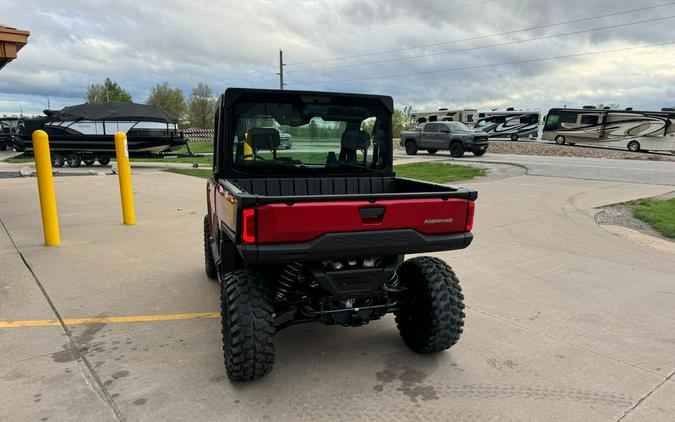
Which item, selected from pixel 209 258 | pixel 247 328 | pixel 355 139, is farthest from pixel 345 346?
pixel 209 258

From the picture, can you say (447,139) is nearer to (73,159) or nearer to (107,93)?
(73,159)

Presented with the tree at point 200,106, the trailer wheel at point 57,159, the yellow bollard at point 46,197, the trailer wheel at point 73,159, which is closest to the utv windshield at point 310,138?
the yellow bollard at point 46,197

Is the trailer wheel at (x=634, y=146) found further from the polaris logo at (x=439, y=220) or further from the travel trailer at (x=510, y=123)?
the polaris logo at (x=439, y=220)

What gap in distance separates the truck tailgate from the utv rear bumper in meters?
0.03

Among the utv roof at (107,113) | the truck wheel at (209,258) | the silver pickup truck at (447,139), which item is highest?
the utv roof at (107,113)

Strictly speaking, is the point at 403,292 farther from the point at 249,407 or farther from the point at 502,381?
the point at 249,407

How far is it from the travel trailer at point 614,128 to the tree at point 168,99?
5194 cm

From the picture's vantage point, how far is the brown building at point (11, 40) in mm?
7906

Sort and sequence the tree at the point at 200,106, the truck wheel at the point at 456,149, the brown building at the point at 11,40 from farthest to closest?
the tree at the point at 200,106
the truck wheel at the point at 456,149
the brown building at the point at 11,40

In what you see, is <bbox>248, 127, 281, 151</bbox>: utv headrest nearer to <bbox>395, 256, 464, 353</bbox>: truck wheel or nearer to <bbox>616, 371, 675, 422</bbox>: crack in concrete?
<bbox>395, 256, 464, 353</bbox>: truck wheel

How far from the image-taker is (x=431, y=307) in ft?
11.0

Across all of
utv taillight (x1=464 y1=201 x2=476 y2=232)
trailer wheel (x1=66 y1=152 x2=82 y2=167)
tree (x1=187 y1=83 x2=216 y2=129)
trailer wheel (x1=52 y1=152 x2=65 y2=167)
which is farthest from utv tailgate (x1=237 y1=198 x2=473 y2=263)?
tree (x1=187 y1=83 x2=216 y2=129)

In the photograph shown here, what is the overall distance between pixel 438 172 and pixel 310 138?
13317 mm

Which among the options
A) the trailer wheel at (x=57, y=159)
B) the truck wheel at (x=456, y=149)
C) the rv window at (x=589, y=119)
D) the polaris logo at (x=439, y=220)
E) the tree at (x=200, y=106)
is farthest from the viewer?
the tree at (x=200, y=106)
